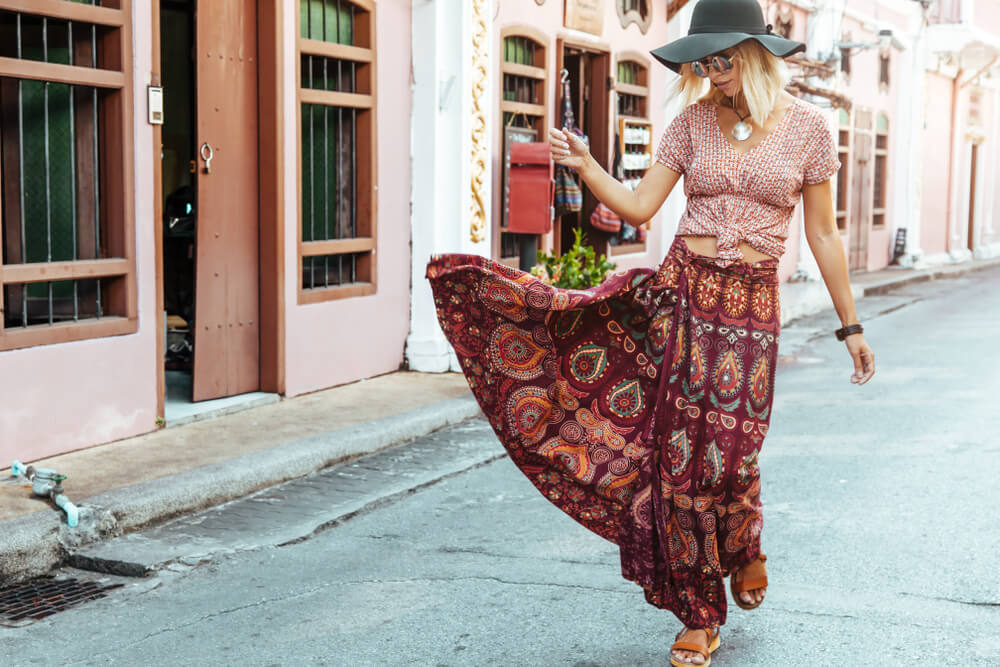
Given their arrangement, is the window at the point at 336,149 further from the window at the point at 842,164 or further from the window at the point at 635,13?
the window at the point at 842,164

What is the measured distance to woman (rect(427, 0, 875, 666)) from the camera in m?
3.76

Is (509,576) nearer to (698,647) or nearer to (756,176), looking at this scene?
(698,647)

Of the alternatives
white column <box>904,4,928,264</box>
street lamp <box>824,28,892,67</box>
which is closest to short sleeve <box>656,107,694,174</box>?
street lamp <box>824,28,892,67</box>

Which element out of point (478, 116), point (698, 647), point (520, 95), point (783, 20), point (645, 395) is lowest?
point (698, 647)

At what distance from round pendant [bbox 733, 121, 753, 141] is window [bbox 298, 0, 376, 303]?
487cm

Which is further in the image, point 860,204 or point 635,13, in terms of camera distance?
point 860,204

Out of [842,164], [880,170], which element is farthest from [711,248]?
[880,170]

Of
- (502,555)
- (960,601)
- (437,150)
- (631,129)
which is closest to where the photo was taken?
(960,601)

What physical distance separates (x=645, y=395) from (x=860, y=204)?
18720mm

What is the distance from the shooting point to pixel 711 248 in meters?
3.84

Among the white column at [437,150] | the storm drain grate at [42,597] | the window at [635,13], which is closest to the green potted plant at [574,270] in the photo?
the white column at [437,150]

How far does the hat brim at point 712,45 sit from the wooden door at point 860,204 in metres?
17.8

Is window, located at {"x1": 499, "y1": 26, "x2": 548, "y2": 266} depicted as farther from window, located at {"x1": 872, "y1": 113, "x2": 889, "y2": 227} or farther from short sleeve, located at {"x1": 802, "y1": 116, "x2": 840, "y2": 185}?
window, located at {"x1": 872, "y1": 113, "x2": 889, "y2": 227}

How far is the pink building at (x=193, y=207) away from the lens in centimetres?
638
